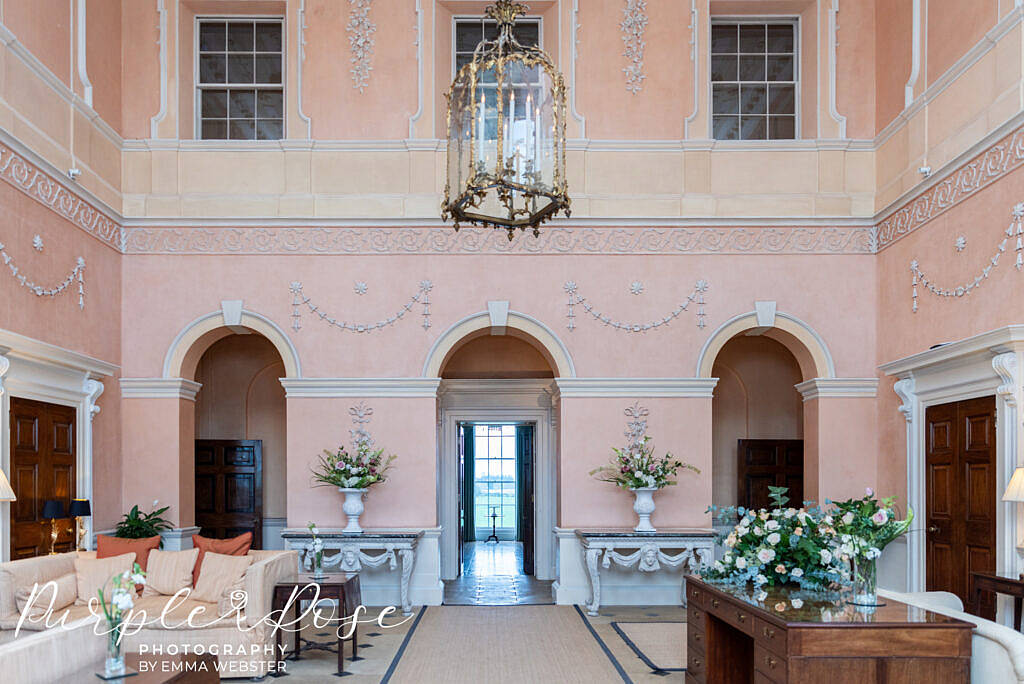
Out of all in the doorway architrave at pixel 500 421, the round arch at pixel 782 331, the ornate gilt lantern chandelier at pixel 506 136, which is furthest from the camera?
the doorway architrave at pixel 500 421

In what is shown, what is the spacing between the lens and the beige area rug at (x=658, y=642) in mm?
8125

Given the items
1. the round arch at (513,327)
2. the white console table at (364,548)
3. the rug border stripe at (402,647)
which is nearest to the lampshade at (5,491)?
the rug border stripe at (402,647)

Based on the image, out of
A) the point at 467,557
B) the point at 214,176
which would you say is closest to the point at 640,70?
the point at 214,176

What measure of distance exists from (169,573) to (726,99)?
7.84 metres

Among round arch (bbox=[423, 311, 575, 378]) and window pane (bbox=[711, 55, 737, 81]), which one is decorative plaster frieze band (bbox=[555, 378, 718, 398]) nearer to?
round arch (bbox=[423, 311, 575, 378])

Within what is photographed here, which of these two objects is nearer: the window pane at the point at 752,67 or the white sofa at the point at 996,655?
the white sofa at the point at 996,655

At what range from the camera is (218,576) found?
8.06 meters

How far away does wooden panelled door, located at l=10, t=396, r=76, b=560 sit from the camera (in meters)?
8.45

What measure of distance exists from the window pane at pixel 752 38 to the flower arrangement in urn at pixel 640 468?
4.39 metres

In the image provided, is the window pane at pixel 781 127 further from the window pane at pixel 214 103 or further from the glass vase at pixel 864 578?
the glass vase at pixel 864 578

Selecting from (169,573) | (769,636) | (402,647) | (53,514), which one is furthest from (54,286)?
(769,636)

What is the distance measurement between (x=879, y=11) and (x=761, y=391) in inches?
185

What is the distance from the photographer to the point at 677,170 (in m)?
11.2

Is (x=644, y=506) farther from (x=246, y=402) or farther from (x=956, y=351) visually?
(x=246, y=402)
